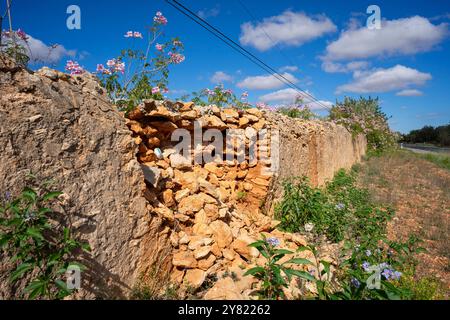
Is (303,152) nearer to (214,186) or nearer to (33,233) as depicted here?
(214,186)

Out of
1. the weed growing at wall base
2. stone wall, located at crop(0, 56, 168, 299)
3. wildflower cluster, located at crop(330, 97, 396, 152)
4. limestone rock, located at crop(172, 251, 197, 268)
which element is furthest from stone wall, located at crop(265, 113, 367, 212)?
wildflower cluster, located at crop(330, 97, 396, 152)

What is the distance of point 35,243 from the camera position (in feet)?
5.83

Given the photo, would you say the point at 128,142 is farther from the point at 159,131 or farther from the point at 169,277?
the point at 169,277

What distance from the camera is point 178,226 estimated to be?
10.0 feet

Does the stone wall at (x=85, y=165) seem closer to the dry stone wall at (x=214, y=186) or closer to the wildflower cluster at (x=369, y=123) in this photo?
the dry stone wall at (x=214, y=186)

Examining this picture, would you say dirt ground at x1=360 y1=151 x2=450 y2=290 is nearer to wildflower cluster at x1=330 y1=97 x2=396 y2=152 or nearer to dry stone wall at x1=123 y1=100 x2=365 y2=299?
dry stone wall at x1=123 y1=100 x2=365 y2=299

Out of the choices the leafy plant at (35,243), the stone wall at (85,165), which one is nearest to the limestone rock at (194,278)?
the stone wall at (85,165)

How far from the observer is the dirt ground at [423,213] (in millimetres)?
4038

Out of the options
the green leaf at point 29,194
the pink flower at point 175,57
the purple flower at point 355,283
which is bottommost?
the purple flower at point 355,283

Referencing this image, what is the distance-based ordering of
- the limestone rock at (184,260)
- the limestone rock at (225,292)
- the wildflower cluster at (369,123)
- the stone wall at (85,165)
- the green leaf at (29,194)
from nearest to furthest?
the green leaf at (29,194) < the stone wall at (85,165) < the limestone rock at (225,292) < the limestone rock at (184,260) < the wildflower cluster at (369,123)

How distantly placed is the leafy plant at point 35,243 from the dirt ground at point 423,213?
13.6ft

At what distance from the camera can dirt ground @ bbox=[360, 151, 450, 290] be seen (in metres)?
4.04

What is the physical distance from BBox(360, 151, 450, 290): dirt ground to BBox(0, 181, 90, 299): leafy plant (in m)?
4.16
